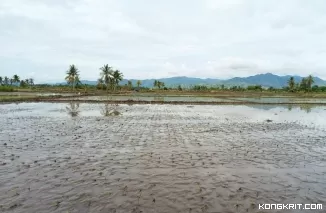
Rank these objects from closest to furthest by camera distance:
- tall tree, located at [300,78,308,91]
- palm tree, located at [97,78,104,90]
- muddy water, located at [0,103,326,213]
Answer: muddy water, located at [0,103,326,213]
palm tree, located at [97,78,104,90]
tall tree, located at [300,78,308,91]

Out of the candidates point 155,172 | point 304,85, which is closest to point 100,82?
point 304,85

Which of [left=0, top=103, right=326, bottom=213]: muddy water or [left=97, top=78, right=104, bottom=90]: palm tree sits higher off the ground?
[left=97, top=78, right=104, bottom=90]: palm tree

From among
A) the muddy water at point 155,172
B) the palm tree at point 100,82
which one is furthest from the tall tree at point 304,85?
the muddy water at point 155,172

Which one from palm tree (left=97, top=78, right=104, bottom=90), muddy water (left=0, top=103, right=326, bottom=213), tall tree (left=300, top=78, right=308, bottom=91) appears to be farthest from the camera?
tall tree (left=300, top=78, right=308, bottom=91)

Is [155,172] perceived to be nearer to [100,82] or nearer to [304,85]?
[100,82]

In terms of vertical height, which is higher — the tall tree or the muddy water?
the tall tree

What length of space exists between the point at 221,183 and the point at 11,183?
640 centimetres

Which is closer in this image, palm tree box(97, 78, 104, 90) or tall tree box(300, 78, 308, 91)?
palm tree box(97, 78, 104, 90)

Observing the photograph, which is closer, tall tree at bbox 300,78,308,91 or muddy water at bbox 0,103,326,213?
muddy water at bbox 0,103,326,213

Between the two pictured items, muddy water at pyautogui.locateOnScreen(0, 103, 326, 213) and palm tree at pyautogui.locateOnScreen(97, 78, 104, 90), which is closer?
muddy water at pyautogui.locateOnScreen(0, 103, 326, 213)

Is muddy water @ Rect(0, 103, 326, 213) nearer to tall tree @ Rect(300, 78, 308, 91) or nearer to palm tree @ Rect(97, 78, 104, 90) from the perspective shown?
palm tree @ Rect(97, 78, 104, 90)

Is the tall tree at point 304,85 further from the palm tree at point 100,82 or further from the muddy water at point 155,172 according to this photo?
the muddy water at point 155,172

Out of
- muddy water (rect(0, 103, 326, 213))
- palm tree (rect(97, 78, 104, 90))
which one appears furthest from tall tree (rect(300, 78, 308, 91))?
muddy water (rect(0, 103, 326, 213))

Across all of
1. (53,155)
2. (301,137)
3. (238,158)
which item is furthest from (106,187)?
(301,137)
